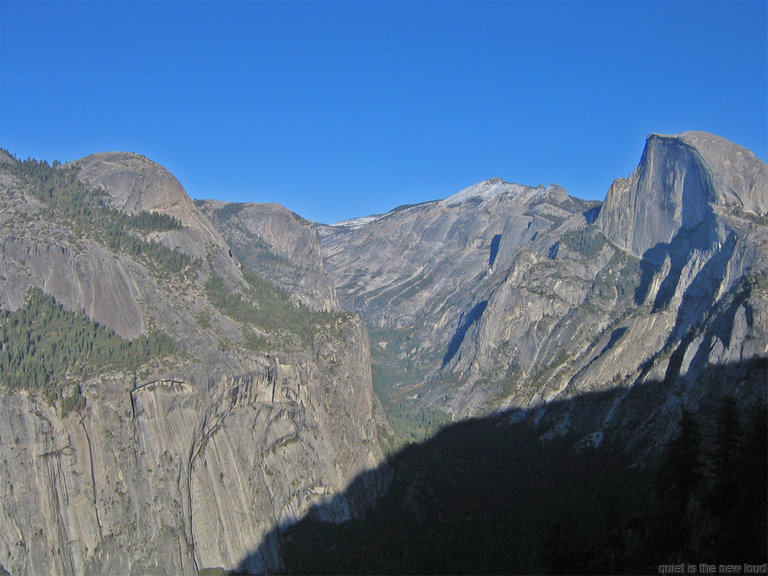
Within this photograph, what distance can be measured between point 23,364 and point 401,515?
232 ft

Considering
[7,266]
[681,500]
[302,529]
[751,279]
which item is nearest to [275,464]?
[302,529]

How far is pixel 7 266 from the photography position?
148 m

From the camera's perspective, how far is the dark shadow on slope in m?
86.2

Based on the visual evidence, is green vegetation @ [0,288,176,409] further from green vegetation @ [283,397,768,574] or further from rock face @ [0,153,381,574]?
green vegetation @ [283,397,768,574]

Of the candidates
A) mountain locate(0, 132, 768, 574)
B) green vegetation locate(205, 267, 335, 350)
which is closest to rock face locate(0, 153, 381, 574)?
mountain locate(0, 132, 768, 574)

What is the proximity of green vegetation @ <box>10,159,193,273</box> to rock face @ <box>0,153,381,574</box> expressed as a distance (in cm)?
140

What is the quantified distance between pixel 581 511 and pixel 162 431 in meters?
66.3

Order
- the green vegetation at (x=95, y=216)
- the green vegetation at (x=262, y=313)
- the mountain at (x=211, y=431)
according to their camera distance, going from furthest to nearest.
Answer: the green vegetation at (x=262, y=313) → the green vegetation at (x=95, y=216) → the mountain at (x=211, y=431)

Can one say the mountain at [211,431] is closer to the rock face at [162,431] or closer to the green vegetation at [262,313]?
the rock face at [162,431]

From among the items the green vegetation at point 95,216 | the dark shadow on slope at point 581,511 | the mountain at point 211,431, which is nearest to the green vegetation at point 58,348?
the mountain at point 211,431

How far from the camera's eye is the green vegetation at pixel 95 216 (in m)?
168

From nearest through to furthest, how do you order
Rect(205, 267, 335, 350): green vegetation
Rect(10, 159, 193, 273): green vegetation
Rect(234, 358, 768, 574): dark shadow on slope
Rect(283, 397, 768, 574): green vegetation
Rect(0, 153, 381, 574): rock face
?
Rect(283, 397, 768, 574): green vegetation → Rect(234, 358, 768, 574): dark shadow on slope → Rect(0, 153, 381, 574): rock face → Rect(10, 159, 193, 273): green vegetation → Rect(205, 267, 335, 350): green vegetation

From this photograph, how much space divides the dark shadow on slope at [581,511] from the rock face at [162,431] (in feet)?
22.6

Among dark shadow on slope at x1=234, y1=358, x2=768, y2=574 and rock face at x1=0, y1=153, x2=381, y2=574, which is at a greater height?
rock face at x1=0, y1=153, x2=381, y2=574
